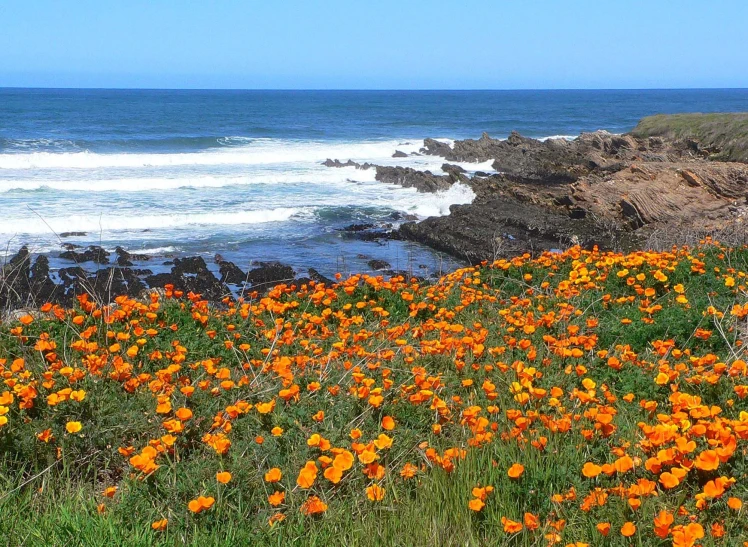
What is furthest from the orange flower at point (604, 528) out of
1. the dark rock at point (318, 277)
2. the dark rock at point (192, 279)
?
the dark rock at point (318, 277)

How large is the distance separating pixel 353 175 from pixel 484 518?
80.8 feet

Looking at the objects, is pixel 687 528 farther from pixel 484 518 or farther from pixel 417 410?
pixel 417 410

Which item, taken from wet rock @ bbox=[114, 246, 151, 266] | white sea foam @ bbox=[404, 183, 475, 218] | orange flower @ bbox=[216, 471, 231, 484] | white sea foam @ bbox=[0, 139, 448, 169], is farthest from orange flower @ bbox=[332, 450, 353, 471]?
white sea foam @ bbox=[0, 139, 448, 169]

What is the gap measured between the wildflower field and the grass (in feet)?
78.5

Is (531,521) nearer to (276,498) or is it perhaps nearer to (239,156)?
(276,498)

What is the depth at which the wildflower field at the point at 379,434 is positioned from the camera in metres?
2.84

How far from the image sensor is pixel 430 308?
19.8 feet

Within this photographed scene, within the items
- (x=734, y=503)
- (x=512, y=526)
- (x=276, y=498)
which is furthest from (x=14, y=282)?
(x=734, y=503)

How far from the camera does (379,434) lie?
3400mm

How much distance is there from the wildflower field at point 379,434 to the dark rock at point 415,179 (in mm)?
17367

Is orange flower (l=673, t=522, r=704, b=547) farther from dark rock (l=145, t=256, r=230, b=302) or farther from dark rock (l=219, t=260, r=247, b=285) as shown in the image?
dark rock (l=219, t=260, r=247, b=285)

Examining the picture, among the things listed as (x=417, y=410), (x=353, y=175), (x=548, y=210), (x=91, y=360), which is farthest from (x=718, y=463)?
(x=353, y=175)

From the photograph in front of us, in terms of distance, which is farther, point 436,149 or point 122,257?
point 436,149

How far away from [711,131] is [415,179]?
47.8 ft
